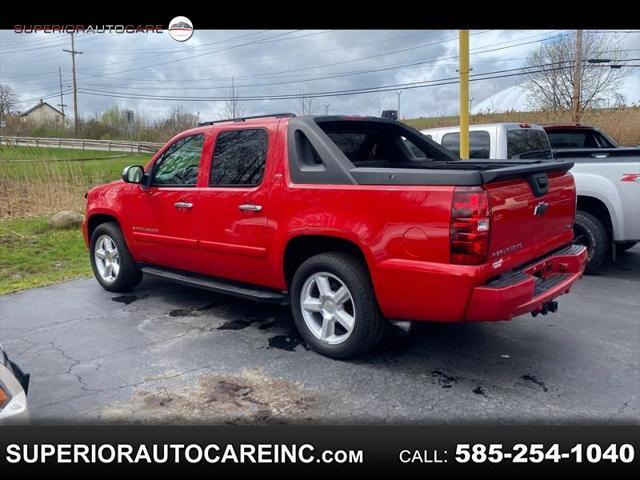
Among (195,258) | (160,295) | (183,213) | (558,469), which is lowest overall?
(558,469)

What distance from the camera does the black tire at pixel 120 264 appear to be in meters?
5.78

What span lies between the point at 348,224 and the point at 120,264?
324 centimetres

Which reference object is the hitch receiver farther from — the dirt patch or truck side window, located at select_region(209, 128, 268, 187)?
truck side window, located at select_region(209, 128, 268, 187)

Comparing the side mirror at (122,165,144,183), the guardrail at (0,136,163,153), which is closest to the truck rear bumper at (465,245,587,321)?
the side mirror at (122,165,144,183)

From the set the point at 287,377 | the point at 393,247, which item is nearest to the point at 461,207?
the point at 393,247

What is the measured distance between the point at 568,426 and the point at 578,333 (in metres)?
1.73

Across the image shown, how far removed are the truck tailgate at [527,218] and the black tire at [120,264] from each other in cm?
407

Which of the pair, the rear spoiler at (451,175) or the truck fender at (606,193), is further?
the truck fender at (606,193)

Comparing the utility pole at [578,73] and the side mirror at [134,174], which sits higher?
the utility pole at [578,73]

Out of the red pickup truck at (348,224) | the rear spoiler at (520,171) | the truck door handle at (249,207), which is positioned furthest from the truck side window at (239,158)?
the rear spoiler at (520,171)

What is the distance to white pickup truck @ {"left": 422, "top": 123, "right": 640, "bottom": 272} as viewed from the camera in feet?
20.3

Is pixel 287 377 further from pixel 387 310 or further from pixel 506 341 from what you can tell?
pixel 506 341

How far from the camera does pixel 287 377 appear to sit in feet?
12.3

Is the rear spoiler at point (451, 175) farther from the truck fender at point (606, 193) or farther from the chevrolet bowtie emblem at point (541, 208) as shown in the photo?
the truck fender at point (606, 193)
